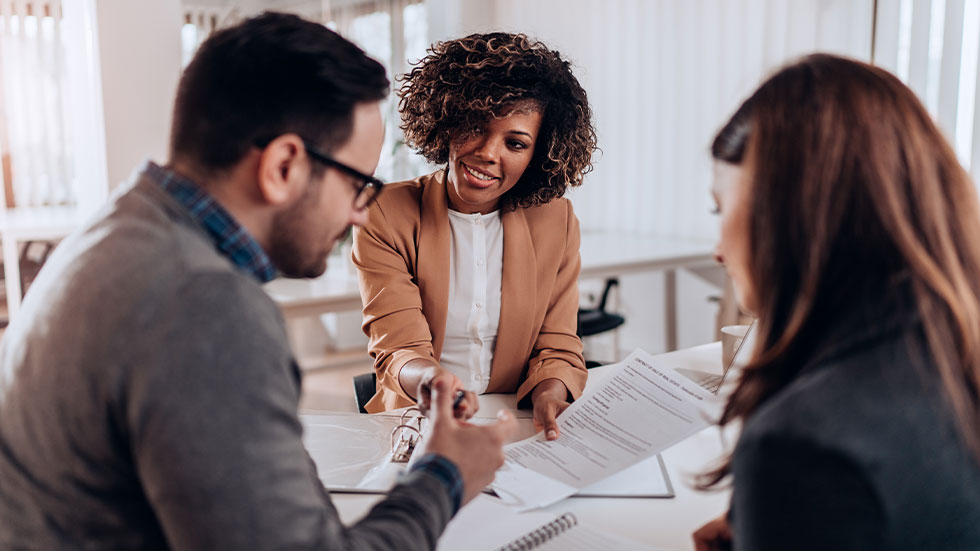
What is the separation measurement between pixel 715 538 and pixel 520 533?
25cm

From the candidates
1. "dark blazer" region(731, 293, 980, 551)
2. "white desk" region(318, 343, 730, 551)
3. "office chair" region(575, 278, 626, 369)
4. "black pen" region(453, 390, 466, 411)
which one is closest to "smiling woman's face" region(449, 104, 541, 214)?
"black pen" region(453, 390, 466, 411)

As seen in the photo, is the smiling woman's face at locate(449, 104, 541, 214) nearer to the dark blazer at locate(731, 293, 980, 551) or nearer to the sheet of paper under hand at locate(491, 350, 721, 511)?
the sheet of paper under hand at locate(491, 350, 721, 511)

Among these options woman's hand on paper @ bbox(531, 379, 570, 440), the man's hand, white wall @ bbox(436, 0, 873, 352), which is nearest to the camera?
the man's hand

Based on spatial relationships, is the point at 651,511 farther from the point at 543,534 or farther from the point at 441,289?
the point at 441,289

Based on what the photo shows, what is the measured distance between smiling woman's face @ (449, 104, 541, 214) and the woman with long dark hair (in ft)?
3.11

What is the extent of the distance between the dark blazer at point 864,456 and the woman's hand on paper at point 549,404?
682 mm

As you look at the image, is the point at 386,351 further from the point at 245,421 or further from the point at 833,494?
the point at 833,494

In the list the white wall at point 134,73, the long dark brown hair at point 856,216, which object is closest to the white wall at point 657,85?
the white wall at point 134,73

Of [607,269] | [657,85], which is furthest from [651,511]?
[657,85]

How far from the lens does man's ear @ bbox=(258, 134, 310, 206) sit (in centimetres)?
76

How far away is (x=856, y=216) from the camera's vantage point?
65 centimetres

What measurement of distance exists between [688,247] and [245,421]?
133 inches

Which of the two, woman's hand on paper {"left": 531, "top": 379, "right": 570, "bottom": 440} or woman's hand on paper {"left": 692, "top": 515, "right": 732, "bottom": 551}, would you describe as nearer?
woman's hand on paper {"left": 692, "top": 515, "right": 732, "bottom": 551}

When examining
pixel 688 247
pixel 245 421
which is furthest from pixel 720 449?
pixel 688 247
